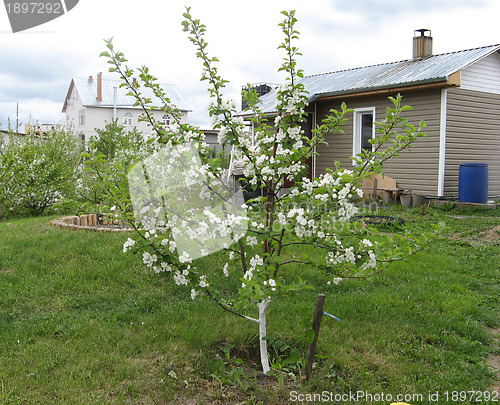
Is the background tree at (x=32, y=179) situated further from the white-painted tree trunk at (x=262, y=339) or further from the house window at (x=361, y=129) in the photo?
the house window at (x=361, y=129)

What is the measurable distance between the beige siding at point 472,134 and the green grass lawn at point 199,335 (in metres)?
6.00

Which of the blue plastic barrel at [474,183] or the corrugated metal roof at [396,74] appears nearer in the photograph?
the blue plastic barrel at [474,183]

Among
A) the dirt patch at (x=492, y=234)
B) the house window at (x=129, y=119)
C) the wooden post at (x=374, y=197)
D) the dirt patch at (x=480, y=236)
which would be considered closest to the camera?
the dirt patch at (x=480, y=236)

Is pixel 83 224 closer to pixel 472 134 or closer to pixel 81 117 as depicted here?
pixel 472 134

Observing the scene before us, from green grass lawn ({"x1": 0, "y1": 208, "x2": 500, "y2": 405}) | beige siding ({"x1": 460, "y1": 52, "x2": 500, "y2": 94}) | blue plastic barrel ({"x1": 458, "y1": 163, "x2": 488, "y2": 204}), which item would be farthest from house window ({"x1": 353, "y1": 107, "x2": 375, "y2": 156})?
green grass lawn ({"x1": 0, "y1": 208, "x2": 500, "y2": 405})

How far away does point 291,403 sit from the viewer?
281 cm

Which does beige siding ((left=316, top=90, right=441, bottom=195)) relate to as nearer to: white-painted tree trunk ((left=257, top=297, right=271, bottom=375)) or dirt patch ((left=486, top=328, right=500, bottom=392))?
dirt patch ((left=486, top=328, right=500, bottom=392))

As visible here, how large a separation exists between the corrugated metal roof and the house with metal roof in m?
0.02

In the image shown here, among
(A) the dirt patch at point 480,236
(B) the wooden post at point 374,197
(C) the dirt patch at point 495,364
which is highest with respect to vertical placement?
(B) the wooden post at point 374,197

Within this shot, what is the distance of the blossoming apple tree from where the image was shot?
113 inches

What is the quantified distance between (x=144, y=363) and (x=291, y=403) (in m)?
1.07

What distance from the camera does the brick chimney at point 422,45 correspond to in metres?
12.7

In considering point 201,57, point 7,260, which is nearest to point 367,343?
point 201,57

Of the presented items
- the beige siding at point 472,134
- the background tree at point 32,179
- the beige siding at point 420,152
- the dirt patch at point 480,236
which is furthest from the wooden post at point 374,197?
the background tree at point 32,179
